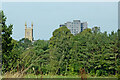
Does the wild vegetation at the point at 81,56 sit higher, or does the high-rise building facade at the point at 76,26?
the high-rise building facade at the point at 76,26

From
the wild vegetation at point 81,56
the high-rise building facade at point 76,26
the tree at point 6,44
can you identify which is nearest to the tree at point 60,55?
the wild vegetation at point 81,56

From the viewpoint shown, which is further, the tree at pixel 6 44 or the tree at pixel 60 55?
the tree at pixel 60 55

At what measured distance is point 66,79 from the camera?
808 cm

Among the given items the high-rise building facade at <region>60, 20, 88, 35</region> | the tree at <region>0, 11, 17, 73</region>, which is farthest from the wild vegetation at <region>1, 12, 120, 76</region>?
the high-rise building facade at <region>60, 20, 88, 35</region>

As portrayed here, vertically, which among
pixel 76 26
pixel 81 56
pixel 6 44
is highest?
pixel 76 26

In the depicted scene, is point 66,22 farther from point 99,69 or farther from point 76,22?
point 99,69

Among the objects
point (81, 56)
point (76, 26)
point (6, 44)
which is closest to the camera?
point (6, 44)

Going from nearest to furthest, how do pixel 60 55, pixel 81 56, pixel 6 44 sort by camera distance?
pixel 6 44 < pixel 60 55 < pixel 81 56

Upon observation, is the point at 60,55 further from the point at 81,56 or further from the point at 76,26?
the point at 76,26

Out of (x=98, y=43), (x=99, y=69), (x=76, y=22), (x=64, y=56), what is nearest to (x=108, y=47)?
Answer: (x=98, y=43)

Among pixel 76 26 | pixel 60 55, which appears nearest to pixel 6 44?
pixel 60 55

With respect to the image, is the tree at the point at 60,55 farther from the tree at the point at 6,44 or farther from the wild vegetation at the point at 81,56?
the tree at the point at 6,44

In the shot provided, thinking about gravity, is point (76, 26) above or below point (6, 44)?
above

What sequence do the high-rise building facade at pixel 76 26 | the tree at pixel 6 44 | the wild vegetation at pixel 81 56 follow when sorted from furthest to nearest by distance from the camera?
the high-rise building facade at pixel 76 26
the wild vegetation at pixel 81 56
the tree at pixel 6 44
